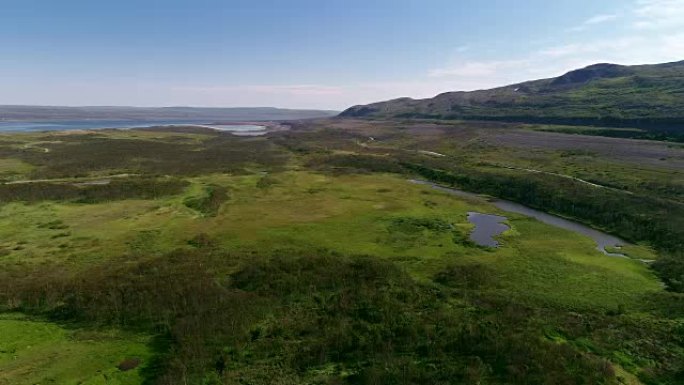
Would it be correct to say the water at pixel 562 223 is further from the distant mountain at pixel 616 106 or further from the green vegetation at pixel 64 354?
the distant mountain at pixel 616 106

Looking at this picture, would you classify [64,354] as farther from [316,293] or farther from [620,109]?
[620,109]

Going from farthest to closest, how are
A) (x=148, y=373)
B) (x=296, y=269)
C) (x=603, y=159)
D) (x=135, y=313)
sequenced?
(x=603, y=159), (x=296, y=269), (x=135, y=313), (x=148, y=373)

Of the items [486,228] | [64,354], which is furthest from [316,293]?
[486,228]

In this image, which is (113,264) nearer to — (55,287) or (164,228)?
(55,287)

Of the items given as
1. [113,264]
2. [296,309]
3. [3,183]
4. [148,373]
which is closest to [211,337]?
[148,373]

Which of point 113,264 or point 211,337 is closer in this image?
point 211,337

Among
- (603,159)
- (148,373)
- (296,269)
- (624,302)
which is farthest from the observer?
(603,159)

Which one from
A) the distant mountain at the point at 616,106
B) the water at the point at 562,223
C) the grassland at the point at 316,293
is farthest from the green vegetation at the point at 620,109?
the water at the point at 562,223

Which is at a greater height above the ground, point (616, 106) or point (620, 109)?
point (616, 106)
